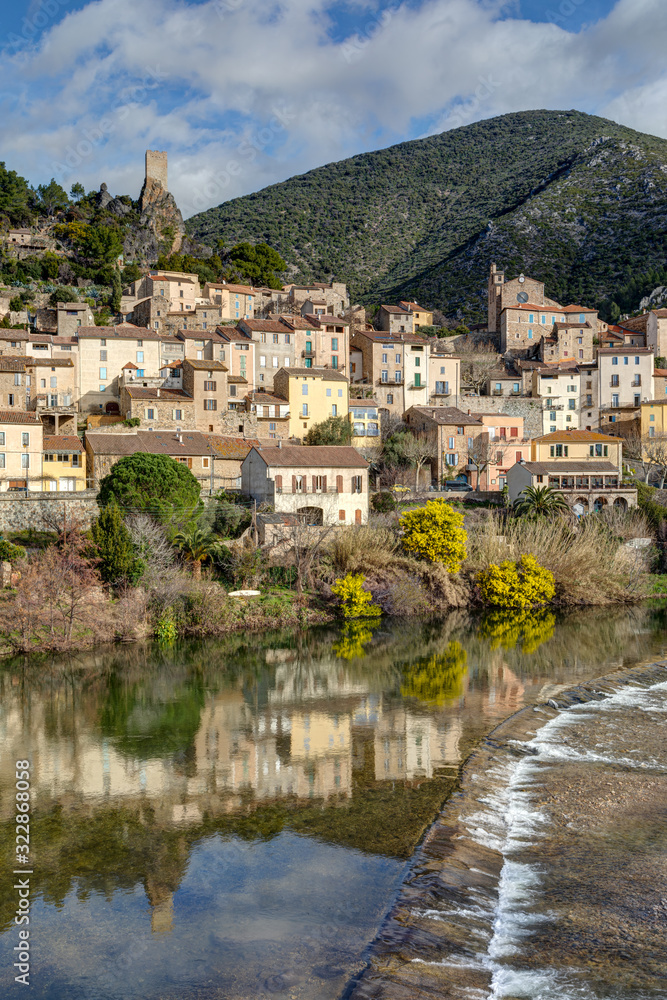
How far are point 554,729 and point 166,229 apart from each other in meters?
92.2

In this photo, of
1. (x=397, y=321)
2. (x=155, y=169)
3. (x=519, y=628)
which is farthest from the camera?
(x=155, y=169)

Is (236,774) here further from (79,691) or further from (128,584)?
(128,584)

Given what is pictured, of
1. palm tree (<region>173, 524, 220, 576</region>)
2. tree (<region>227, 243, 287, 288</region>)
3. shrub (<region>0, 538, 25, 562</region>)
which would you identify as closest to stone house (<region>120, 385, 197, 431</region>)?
palm tree (<region>173, 524, 220, 576</region>)

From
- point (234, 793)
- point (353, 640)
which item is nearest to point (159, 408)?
point (353, 640)

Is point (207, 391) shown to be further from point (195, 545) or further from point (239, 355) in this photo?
A: point (195, 545)

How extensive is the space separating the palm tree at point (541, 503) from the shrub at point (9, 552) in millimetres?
27685

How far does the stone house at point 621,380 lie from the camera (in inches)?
2758

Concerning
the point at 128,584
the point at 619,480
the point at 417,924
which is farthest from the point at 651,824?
the point at 619,480

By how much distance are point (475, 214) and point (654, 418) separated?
80.7 m

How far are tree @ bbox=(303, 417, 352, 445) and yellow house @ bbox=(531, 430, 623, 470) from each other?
14.8m

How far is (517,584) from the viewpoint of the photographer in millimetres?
40625

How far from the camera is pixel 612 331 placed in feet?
259

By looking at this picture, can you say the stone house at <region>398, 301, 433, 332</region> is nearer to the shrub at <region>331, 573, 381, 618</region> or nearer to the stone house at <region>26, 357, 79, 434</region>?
the stone house at <region>26, 357, 79, 434</region>

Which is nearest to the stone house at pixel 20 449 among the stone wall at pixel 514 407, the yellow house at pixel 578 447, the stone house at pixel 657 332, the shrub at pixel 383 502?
the shrub at pixel 383 502
